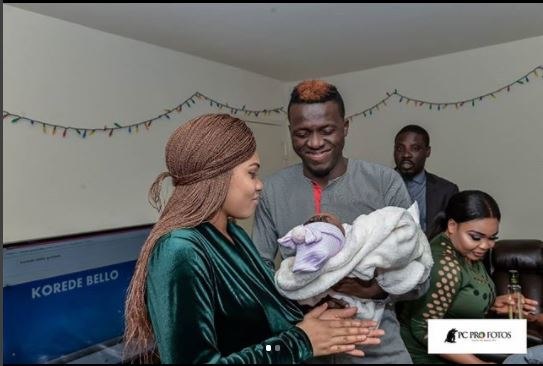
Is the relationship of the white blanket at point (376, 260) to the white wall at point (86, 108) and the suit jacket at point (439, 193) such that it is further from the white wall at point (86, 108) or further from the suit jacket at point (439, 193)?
the white wall at point (86, 108)

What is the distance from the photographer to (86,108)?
3.27ft

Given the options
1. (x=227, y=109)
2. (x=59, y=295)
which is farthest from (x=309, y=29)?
(x=59, y=295)

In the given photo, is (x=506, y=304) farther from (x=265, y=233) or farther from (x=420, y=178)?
(x=265, y=233)

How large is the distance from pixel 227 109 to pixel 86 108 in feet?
1.34

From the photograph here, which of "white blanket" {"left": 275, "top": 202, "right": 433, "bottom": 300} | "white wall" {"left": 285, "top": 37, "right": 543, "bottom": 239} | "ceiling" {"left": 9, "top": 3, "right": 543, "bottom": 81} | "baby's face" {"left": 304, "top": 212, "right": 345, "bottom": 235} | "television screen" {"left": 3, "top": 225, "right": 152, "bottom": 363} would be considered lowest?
"television screen" {"left": 3, "top": 225, "right": 152, "bottom": 363}

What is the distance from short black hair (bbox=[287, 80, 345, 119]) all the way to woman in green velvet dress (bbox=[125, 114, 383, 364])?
4.4 inches

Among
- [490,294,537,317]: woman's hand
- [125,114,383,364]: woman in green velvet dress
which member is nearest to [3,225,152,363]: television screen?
[125,114,383,364]: woman in green velvet dress

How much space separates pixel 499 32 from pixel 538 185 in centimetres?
27

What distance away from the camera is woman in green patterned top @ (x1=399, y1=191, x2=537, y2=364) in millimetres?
680

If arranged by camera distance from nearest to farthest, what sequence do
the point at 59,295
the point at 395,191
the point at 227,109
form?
the point at 395,191
the point at 227,109
the point at 59,295

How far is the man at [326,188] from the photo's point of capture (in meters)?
0.65

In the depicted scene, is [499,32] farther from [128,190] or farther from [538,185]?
[128,190]

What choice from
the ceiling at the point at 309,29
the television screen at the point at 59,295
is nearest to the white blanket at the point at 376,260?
the ceiling at the point at 309,29

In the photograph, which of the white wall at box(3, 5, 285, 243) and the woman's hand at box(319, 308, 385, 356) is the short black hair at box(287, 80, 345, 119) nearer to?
the white wall at box(3, 5, 285, 243)
